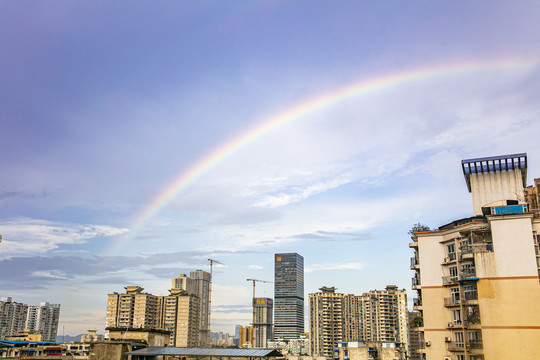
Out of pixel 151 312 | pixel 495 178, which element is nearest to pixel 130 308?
pixel 151 312

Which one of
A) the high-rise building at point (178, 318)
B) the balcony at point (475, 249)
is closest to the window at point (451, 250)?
the balcony at point (475, 249)

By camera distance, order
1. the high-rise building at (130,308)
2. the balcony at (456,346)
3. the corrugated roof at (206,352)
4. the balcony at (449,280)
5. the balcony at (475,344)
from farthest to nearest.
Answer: the high-rise building at (130,308), the balcony at (449,280), the corrugated roof at (206,352), the balcony at (456,346), the balcony at (475,344)

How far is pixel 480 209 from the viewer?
57.7 metres

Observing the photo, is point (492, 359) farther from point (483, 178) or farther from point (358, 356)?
point (358, 356)

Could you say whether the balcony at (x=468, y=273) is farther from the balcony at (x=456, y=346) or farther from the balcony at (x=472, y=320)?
the balcony at (x=456, y=346)

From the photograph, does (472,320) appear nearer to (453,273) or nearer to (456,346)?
(456,346)

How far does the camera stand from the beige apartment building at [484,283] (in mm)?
44812

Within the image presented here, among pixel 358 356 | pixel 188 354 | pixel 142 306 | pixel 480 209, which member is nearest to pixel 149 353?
pixel 188 354

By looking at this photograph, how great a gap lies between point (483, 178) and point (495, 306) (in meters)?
19.5

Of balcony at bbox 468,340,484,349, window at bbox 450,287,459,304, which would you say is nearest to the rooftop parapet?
window at bbox 450,287,459,304

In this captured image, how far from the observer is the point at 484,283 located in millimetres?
47250

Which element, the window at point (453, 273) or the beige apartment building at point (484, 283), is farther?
the window at point (453, 273)

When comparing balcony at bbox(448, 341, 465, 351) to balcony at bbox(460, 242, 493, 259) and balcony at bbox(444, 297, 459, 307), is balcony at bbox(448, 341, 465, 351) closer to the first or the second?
balcony at bbox(444, 297, 459, 307)

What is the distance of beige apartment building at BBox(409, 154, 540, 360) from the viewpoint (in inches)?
1764
